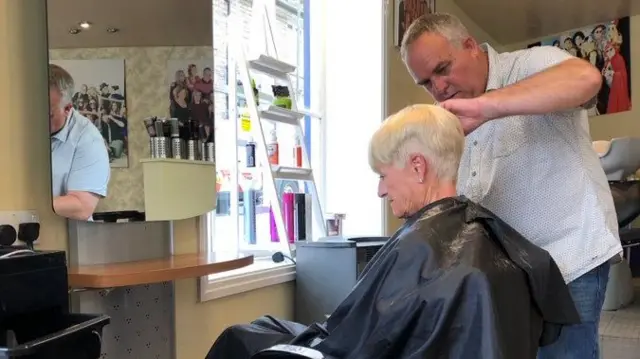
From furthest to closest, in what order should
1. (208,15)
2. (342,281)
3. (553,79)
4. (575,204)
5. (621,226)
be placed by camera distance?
(621,226) → (342,281) → (208,15) → (575,204) → (553,79)

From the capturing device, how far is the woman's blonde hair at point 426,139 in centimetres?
152

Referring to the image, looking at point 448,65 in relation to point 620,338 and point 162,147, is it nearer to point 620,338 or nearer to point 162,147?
point 162,147

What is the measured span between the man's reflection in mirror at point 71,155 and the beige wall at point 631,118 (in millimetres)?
4659

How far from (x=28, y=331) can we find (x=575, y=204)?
1.28 meters

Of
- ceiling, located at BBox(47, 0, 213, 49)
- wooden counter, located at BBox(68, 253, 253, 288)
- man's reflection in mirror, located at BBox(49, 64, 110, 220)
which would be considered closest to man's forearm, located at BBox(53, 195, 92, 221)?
man's reflection in mirror, located at BBox(49, 64, 110, 220)

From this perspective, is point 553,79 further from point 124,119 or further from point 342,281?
point 342,281

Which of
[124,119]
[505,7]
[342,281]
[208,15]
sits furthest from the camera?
[505,7]

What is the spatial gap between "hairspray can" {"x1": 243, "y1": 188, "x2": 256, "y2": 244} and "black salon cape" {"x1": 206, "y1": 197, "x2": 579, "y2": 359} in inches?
53.4

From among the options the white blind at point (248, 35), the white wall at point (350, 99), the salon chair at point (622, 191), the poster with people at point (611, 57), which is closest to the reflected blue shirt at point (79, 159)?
the white blind at point (248, 35)

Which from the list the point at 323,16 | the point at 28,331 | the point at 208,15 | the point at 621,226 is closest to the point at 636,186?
the point at 621,226

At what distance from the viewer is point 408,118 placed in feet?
5.02

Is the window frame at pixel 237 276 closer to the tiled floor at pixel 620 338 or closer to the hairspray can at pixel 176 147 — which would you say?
the hairspray can at pixel 176 147

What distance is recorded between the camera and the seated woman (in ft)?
4.37

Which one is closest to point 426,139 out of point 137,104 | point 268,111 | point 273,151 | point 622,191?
point 137,104
